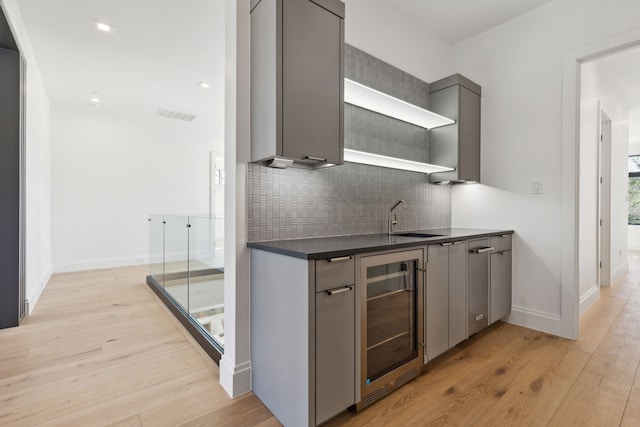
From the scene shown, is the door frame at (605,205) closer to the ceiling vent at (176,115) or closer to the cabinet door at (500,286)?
the cabinet door at (500,286)

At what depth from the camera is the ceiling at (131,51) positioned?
2533 millimetres

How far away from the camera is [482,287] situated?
2.43 metres

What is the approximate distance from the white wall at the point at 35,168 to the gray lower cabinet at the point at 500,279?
4107 millimetres

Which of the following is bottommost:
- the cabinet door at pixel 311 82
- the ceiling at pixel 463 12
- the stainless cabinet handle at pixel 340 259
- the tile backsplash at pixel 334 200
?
the stainless cabinet handle at pixel 340 259

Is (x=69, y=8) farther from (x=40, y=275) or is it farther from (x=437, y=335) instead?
(x=437, y=335)

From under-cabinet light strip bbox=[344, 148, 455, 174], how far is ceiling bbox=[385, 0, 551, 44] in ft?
4.55

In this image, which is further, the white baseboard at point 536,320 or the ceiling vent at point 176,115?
the ceiling vent at point 176,115

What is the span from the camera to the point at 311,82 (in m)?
1.73

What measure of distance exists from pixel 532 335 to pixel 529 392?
983 mm

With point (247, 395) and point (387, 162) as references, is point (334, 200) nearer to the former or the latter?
point (387, 162)

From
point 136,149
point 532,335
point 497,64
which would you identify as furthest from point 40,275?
point 497,64

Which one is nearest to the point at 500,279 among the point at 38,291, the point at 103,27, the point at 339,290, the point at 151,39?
the point at 339,290

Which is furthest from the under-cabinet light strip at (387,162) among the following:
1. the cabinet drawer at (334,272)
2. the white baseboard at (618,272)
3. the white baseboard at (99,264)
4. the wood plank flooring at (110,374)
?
the white baseboard at (99,264)

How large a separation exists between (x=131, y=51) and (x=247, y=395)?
11.0 feet
